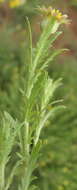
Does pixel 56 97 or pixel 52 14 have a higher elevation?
pixel 56 97

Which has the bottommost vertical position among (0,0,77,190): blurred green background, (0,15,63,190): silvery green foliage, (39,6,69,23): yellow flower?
(0,15,63,190): silvery green foliage

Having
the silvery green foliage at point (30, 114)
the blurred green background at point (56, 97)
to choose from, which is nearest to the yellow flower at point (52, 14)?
the silvery green foliage at point (30, 114)

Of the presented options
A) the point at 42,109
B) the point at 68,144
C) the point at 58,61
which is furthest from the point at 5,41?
the point at 42,109

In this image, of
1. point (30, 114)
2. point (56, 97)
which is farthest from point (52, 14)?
point (56, 97)

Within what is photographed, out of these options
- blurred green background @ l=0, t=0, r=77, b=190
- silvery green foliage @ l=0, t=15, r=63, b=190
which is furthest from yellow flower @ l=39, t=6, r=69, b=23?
blurred green background @ l=0, t=0, r=77, b=190

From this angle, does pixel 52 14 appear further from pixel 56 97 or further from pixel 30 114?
pixel 56 97

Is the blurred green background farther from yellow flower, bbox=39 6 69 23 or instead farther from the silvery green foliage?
yellow flower, bbox=39 6 69 23

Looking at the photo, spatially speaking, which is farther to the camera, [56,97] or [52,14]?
[56,97]

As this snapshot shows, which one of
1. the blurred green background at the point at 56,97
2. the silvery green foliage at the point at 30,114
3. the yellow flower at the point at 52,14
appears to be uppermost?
the blurred green background at the point at 56,97

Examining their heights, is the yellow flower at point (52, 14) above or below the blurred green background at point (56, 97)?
below

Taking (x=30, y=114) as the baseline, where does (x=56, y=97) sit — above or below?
above

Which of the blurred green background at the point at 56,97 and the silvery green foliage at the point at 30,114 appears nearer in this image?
the silvery green foliage at the point at 30,114

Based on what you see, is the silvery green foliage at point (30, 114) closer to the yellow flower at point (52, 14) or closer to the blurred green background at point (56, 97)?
the yellow flower at point (52, 14)
